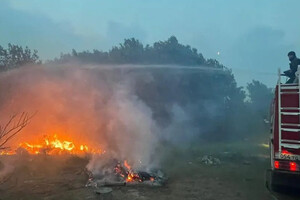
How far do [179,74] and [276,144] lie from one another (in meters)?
18.2

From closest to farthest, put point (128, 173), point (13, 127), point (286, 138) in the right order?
point (13, 127) < point (286, 138) < point (128, 173)

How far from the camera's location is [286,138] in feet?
22.9

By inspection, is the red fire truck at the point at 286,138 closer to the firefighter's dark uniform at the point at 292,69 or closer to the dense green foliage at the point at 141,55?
the firefighter's dark uniform at the point at 292,69

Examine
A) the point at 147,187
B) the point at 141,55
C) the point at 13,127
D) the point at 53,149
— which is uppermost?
the point at 141,55

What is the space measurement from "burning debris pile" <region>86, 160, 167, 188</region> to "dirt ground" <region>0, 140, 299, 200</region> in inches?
11.2

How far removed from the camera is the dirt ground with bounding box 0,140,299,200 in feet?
29.6

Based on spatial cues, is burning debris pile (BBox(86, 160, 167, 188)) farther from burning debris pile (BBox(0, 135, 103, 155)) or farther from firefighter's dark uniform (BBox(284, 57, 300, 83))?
firefighter's dark uniform (BBox(284, 57, 300, 83))

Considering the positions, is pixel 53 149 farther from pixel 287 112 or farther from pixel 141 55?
pixel 141 55

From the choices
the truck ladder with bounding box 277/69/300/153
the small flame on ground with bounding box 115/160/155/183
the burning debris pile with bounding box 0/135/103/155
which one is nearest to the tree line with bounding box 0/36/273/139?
the burning debris pile with bounding box 0/135/103/155

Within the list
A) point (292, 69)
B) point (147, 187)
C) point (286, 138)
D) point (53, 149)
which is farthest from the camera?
point (53, 149)

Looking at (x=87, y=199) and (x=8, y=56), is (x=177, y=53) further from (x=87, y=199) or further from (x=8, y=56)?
(x=87, y=199)

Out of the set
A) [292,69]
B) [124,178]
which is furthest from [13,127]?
[292,69]

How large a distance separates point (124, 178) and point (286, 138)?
242 inches

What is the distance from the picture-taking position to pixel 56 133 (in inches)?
701
